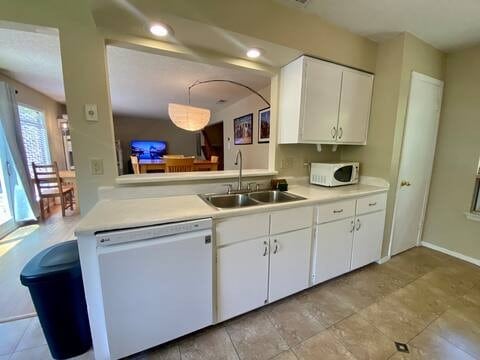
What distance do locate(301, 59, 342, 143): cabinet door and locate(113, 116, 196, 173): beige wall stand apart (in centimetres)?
710

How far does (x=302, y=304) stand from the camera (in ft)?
5.68

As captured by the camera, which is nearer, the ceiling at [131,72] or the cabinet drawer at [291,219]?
the cabinet drawer at [291,219]

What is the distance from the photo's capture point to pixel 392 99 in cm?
210

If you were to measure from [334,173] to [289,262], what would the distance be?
1040 mm

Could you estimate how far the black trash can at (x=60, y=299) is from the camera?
1.14 meters

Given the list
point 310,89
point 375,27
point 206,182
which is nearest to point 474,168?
point 375,27

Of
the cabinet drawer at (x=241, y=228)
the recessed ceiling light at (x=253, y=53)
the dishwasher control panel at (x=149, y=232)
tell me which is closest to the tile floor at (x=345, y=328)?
the cabinet drawer at (x=241, y=228)

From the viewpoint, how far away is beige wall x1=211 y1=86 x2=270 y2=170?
152 inches

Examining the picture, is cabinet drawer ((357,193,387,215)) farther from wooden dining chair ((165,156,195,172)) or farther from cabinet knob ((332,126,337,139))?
wooden dining chair ((165,156,195,172))

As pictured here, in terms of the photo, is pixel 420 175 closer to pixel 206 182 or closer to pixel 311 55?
pixel 311 55

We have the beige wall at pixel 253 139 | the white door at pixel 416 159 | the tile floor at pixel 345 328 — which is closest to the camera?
the tile floor at pixel 345 328

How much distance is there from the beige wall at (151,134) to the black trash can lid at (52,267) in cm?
714

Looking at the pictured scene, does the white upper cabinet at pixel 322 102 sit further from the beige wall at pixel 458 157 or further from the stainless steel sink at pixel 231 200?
the beige wall at pixel 458 157

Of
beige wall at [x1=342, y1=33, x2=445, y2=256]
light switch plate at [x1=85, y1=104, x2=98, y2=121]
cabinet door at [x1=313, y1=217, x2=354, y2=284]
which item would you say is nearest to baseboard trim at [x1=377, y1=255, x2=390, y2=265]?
beige wall at [x1=342, y1=33, x2=445, y2=256]
